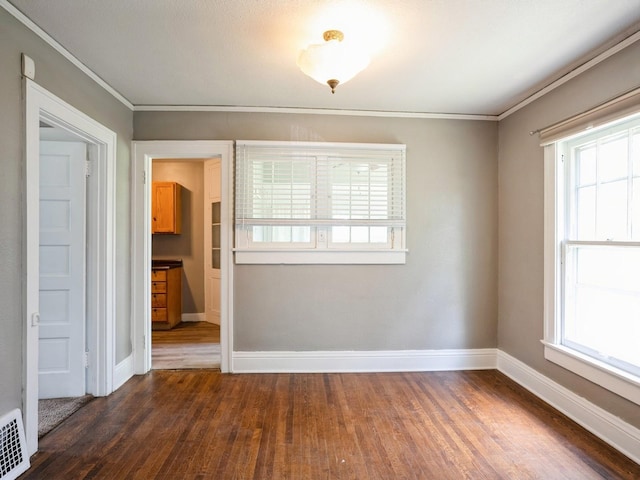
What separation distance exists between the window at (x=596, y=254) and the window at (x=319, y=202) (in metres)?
1.22

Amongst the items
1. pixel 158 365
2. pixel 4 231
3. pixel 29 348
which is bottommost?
pixel 158 365

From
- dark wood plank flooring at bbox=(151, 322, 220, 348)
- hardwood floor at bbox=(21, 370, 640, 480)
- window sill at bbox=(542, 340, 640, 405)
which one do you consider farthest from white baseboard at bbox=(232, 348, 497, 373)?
dark wood plank flooring at bbox=(151, 322, 220, 348)

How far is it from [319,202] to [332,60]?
142 centimetres

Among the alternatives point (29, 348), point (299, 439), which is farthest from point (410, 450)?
point (29, 348)

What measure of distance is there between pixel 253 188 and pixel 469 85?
2.01 metres

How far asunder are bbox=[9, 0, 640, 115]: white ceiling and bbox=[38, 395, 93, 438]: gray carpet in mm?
2516

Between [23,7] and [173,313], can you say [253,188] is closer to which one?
[23,7]

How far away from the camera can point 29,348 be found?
1.85 metres

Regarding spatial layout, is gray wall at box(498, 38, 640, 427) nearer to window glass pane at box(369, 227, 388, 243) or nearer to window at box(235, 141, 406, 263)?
window at box(235, 141, 406, 263)

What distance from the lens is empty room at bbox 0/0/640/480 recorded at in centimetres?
181

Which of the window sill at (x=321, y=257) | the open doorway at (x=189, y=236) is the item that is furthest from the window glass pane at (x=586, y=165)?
the open doorway at (x=189, y=236)

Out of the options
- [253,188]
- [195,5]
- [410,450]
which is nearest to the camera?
[195,5]

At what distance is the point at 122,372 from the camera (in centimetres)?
284

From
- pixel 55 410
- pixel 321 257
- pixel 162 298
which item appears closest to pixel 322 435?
pixel 321 257
